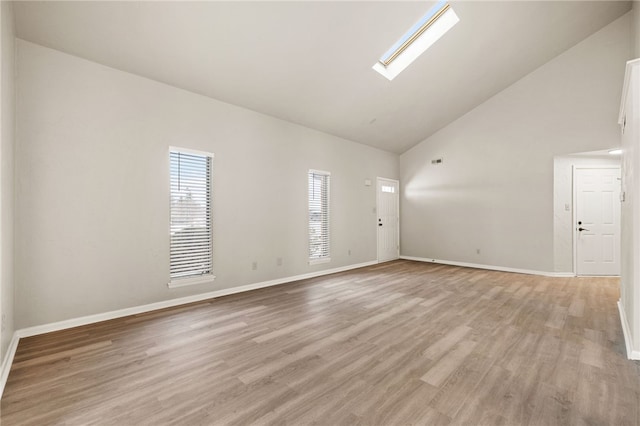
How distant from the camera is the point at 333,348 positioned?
2654 millimetres

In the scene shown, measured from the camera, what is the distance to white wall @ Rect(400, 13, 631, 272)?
5.36 metres

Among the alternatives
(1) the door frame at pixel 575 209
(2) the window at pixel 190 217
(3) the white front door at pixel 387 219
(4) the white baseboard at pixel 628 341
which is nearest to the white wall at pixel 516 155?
(1) the door frame at pixel 575 209

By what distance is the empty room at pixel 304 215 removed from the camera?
6.86 feet

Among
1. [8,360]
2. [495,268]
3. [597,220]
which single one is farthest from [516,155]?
[8,360]

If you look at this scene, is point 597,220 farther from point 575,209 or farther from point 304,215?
point 304,215

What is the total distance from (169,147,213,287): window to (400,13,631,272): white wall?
536cm

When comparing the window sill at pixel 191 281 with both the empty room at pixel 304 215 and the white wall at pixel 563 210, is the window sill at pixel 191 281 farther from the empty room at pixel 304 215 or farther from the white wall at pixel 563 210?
the white wall at pixel 563 210

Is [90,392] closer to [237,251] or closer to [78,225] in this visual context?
[78,225]

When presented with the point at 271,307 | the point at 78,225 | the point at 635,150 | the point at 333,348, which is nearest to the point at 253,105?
the point at 78,225

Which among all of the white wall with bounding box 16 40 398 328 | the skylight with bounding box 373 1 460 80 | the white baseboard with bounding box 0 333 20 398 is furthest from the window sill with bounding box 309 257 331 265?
the white baseboard with bounding box 0 333 20 398

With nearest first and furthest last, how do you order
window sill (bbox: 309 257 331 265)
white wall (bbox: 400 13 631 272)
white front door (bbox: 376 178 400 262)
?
white wall (bbox: 400 13 631 272) < window sill (bbox: 309 257 331 265) < white front door (bbox: 376 178 400 262)

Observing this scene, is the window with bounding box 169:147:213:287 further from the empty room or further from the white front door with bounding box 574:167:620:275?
the white front door with bounding box 574:167:620:275

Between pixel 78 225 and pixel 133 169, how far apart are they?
35.2 inches

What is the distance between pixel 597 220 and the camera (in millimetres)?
5781
